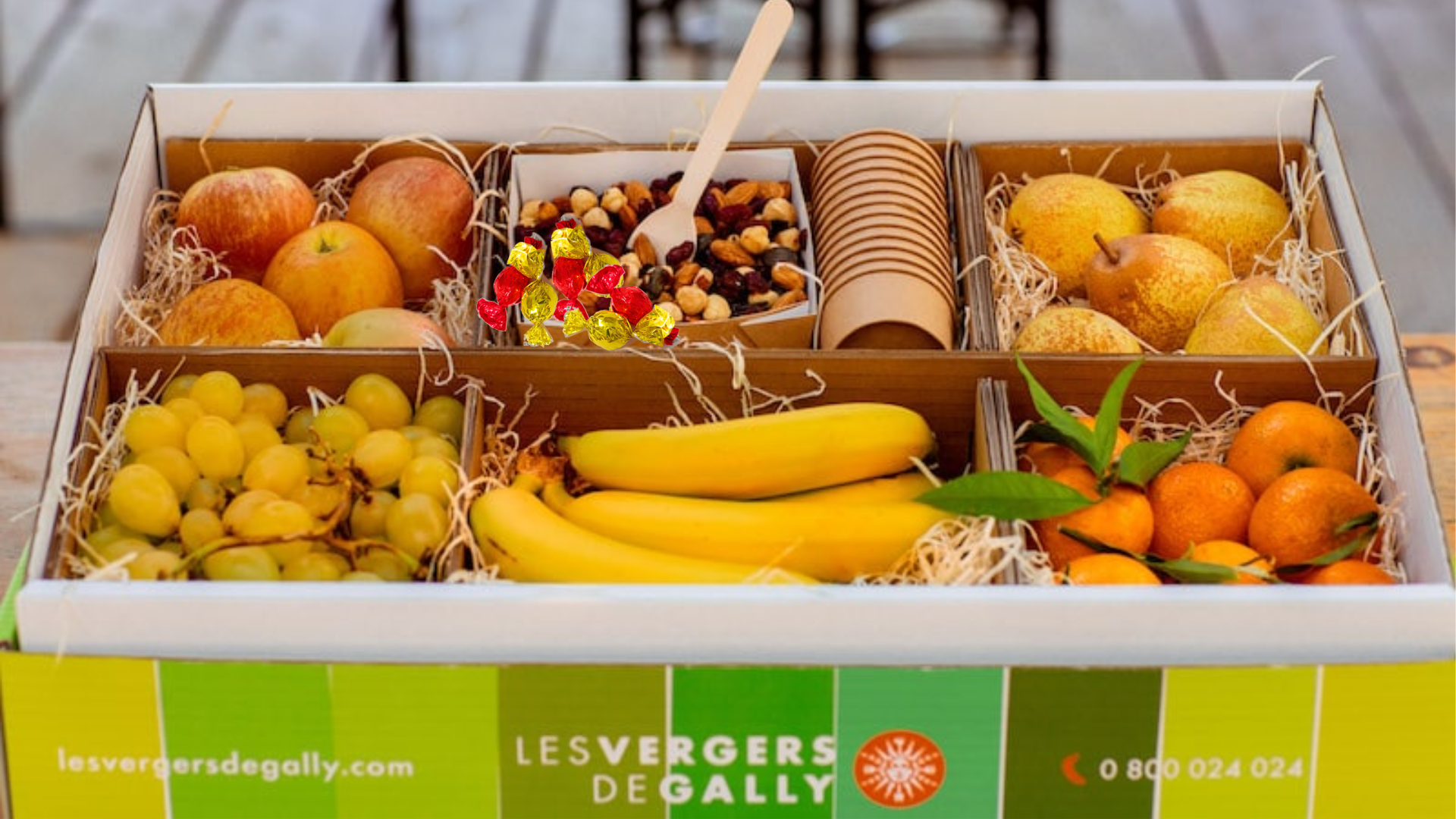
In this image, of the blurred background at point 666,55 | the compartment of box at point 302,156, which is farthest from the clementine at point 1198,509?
the blurred background at point 666,55

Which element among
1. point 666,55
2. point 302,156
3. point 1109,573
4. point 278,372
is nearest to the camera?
point 1109,573

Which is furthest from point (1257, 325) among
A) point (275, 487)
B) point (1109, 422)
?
point (275, 487)

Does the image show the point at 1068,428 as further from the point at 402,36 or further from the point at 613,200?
the point at 402,36

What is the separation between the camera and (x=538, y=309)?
1949 mm

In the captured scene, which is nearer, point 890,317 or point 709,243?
point 890,317

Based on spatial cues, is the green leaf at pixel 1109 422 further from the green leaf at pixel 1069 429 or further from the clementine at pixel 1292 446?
the clementine at pixel 1292 446

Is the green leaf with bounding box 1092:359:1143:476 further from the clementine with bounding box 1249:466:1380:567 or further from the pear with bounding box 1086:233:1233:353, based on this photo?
the pear with bounding box 1086:233:1233:353

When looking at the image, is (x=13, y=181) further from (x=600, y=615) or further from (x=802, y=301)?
(x=600, y=615)

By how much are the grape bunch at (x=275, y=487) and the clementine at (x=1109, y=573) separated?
573 millimetres

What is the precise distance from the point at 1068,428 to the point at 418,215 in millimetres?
863

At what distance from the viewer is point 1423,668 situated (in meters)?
1.47

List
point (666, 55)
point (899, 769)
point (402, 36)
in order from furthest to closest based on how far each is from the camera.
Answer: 1. point (666, 55)
2. point (402, 36)
3. point (899, 769)

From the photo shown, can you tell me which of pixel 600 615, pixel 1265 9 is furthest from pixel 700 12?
pixel 600 615

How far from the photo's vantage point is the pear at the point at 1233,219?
2178 millimetres
